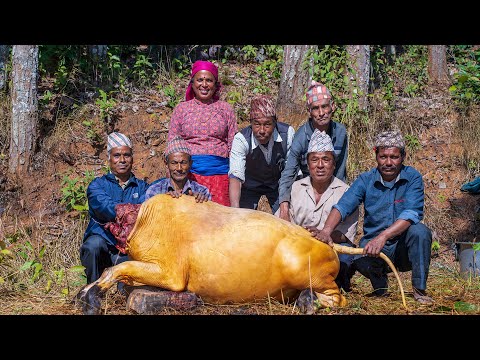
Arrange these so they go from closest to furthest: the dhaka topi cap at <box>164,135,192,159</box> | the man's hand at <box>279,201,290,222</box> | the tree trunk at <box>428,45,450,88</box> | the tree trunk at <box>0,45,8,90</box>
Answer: the dhaka topi cap at <box>164,135,192,159</box> < the man's hand at <box>279,201,290,222</box> < the tree trunk at <box>0,45,8,90</box> < the tree trunk at <box>428,45,450,88</box>

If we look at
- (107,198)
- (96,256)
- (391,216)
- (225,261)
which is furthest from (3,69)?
(391,216)

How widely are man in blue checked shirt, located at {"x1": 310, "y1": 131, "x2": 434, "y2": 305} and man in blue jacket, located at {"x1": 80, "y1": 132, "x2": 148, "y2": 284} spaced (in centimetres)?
187

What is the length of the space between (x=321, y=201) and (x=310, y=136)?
651mm

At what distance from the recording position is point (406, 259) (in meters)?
5.95

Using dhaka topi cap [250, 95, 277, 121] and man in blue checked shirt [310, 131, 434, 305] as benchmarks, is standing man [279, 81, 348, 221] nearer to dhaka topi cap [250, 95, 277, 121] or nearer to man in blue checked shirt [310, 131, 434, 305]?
dhaka topi cap [250, 95, 277, 121]

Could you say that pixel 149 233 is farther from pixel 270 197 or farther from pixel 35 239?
pixel 35 239

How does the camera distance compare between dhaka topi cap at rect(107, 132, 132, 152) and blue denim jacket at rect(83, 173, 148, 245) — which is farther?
dhaka topi cap at rect(107, 132, 132, 152)

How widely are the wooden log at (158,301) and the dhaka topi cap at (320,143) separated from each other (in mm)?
1745

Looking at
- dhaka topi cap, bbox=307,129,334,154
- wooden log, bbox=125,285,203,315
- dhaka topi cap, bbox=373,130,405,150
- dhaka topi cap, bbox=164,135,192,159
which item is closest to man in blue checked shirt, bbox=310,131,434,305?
dhaka topi cap, bbox=373,130,405,150

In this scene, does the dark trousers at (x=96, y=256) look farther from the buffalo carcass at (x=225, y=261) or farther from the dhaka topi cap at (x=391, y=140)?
the dhaka topi cap at (x=391, y=140)

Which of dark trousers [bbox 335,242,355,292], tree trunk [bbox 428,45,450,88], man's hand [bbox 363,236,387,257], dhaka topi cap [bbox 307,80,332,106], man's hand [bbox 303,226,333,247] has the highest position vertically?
tree trunk [bbox 428,45,450,88]

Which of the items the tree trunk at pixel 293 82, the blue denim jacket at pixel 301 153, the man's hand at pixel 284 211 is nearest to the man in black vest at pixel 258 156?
the blue denim jacket at pixel 301 153

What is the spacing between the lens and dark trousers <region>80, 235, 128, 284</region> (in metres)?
5.97

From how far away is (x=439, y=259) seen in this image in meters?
8.27
